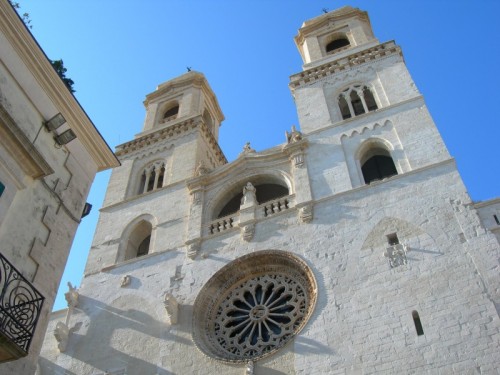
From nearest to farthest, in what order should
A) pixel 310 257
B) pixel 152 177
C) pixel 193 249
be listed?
1. pixel 310 257
2. pixel 193 249
3. pixel 152 177

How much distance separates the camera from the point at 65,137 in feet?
30.1

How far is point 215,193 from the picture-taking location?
17.1m

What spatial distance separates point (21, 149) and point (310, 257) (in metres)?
7.43

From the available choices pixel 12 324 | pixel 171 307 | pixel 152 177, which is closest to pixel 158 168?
pixel 152 177

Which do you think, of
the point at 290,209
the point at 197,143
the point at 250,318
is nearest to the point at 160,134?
the point at 197,143

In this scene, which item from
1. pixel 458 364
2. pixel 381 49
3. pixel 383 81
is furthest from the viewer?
pixel 381 49

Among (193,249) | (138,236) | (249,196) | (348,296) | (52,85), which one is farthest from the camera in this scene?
(138,236)

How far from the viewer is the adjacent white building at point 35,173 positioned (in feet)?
24.4

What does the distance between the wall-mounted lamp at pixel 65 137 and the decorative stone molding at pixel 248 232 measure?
21.2ft

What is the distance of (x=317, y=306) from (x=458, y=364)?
125 inches

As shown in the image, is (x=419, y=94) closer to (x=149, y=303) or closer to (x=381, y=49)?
(x=381, y=49)

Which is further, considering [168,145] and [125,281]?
[168,145]

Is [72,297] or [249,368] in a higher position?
[72,297]

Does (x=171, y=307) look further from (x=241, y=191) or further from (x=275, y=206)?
(x=241, y=191)
